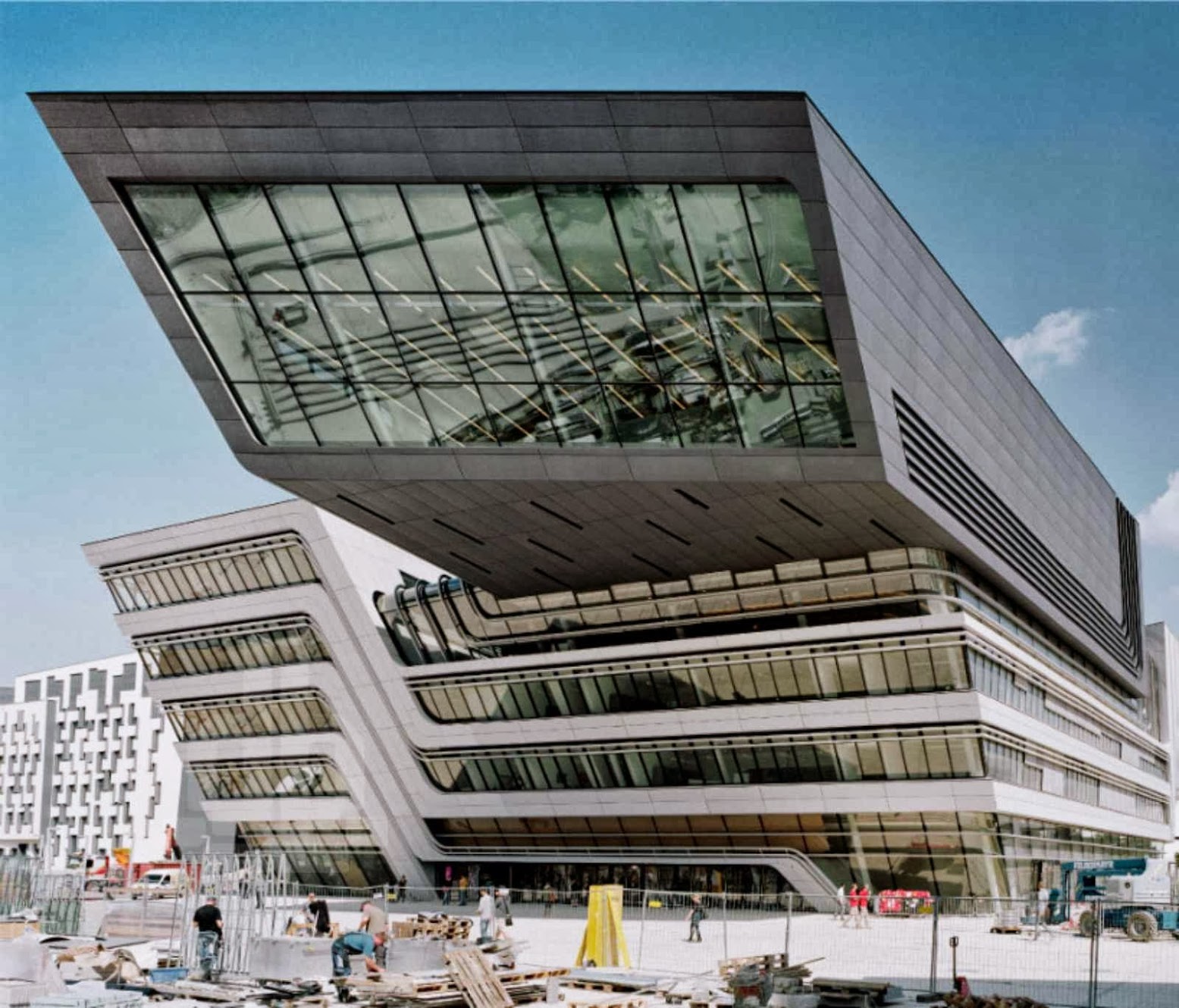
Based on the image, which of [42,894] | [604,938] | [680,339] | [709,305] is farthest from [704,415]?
[42,894]

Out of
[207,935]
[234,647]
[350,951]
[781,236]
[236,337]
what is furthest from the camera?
[234,647]

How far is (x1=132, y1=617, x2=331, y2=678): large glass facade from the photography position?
225ft

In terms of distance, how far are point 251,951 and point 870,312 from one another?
893 inches

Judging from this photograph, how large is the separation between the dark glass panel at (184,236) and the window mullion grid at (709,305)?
12.8m

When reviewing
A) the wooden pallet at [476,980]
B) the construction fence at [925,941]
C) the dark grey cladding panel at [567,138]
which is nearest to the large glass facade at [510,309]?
the dark grey cladding panel at [567,138]

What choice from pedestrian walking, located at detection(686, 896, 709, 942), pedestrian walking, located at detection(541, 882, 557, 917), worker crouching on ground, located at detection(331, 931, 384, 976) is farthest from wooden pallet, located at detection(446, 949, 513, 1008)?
pedestrian walking, located at detection(541, 882, 557, 917)

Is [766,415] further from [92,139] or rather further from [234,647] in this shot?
[234,647]

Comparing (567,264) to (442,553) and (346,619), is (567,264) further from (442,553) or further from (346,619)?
(346,619)

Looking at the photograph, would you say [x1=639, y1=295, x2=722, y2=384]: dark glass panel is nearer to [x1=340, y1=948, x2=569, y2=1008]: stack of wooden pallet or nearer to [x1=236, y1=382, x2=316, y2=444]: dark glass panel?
[x1=236, y1=382, x2=316, y2=444]: dark glass panel

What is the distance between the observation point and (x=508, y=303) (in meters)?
37.8

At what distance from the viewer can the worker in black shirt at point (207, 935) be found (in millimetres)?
28609

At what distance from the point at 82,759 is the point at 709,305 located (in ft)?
401

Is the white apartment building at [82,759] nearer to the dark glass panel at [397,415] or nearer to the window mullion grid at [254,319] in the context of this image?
the window mullion grid at [254,319]

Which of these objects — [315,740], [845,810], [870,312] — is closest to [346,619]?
[315,740]
